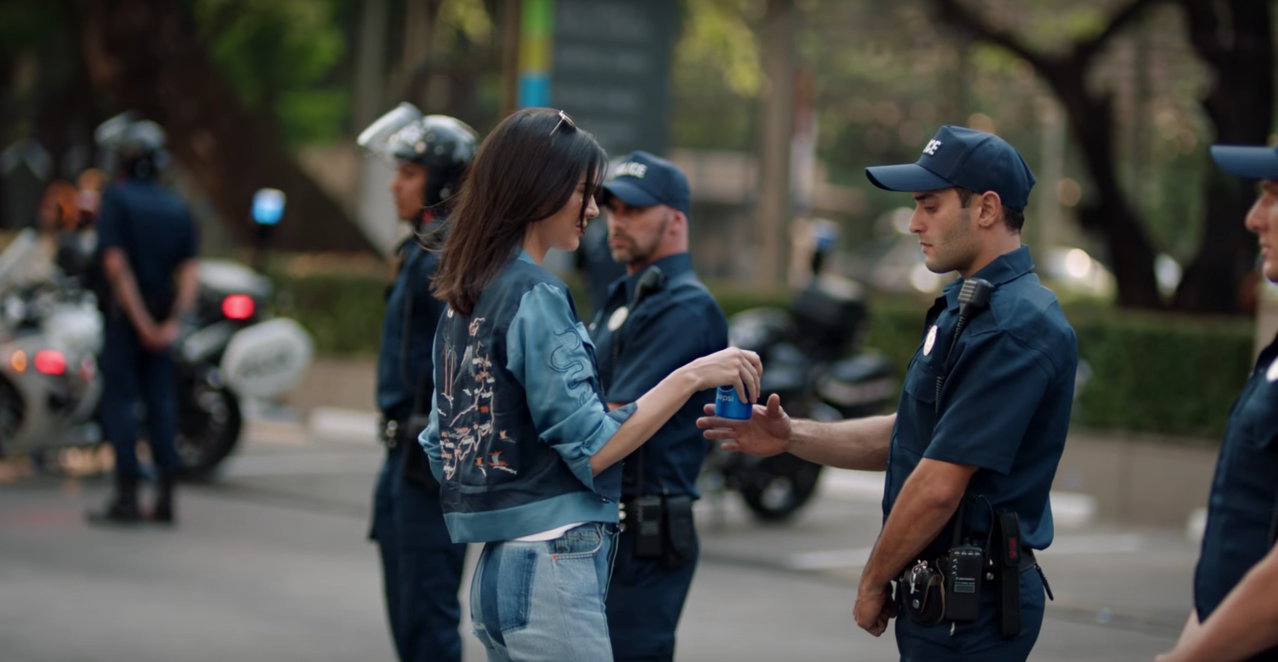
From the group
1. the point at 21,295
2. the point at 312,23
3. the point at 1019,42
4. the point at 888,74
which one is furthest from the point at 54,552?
the point at 312,23

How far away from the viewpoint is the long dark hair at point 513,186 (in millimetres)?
3580

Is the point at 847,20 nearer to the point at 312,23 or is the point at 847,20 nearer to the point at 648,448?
the point at 312,23

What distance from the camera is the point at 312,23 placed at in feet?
76.1

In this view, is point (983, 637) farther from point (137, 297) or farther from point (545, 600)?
point (137, 297)

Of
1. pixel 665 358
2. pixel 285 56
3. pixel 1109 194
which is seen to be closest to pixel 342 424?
pixel 1109 194

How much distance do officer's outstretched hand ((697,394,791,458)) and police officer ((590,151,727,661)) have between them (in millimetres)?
541

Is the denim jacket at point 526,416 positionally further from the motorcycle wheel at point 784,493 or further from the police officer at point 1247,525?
the motorcycle wheel at point 784,493

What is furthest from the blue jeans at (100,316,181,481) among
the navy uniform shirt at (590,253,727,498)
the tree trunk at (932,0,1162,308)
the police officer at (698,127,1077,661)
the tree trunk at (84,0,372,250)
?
the tree trunk at (84,0,372,250)

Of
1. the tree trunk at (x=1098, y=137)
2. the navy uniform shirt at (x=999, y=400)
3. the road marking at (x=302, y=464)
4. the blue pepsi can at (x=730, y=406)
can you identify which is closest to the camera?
the navy uniform shirt at (x=999, y=400)

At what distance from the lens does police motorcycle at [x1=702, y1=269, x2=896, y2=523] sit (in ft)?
34.7

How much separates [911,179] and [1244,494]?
103 centimetres

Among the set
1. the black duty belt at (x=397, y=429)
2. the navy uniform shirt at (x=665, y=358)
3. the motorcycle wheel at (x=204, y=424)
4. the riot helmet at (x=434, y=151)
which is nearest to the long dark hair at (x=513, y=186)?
the navy uniform shirt at (x=665, y=358)

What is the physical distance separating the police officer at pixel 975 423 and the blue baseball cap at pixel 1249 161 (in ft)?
1.59

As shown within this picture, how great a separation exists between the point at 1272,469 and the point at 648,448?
6.49ft
